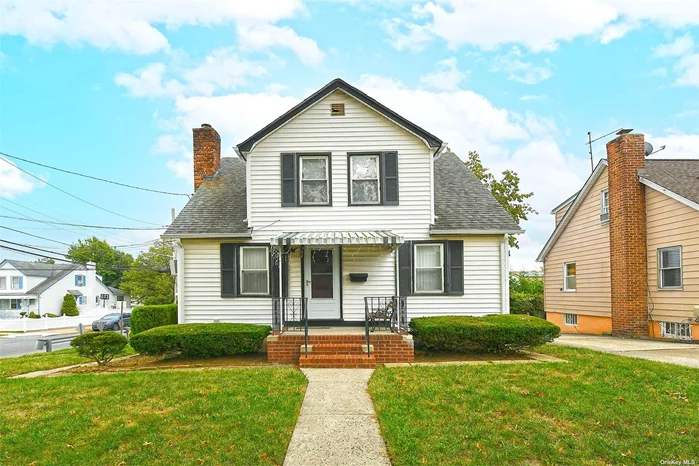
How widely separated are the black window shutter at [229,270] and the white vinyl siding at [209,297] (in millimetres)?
118

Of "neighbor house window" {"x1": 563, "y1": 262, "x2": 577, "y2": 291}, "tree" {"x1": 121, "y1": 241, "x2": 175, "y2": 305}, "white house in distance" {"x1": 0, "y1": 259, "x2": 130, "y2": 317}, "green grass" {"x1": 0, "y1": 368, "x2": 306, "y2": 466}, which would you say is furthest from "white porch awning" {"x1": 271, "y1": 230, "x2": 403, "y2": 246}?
"white house in distance" {"x1": 0, "y1": 259, "x2": 130, "y2": 317}

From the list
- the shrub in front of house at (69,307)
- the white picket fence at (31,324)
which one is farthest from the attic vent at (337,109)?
the shrub in front of house at (69,307)

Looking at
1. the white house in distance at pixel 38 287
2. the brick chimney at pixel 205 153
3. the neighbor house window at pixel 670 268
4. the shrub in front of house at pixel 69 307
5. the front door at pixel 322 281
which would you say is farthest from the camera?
the shrub in front of house at pixel 69 307

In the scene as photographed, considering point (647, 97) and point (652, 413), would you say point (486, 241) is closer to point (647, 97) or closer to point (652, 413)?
point (652, 413)

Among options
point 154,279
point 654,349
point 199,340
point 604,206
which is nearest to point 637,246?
point 604,206

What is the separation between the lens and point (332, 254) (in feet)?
38.0

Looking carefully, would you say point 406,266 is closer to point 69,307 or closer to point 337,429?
point 337,429

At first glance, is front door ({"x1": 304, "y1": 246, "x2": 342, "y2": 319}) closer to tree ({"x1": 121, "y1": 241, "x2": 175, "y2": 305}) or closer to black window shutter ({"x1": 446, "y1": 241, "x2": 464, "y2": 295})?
black window shutter ({"x1": 446, "y1": 241, "x2": 464, "y2": 295})

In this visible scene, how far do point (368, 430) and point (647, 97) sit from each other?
48.9ft

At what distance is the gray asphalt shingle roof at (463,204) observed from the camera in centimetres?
1171

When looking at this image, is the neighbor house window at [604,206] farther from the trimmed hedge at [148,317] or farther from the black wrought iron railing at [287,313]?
the trimmed hedge at [148,317]

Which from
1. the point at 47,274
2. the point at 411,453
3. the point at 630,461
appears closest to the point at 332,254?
the point at 411,453

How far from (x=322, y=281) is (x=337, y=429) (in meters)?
6.43

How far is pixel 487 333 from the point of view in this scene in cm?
964
